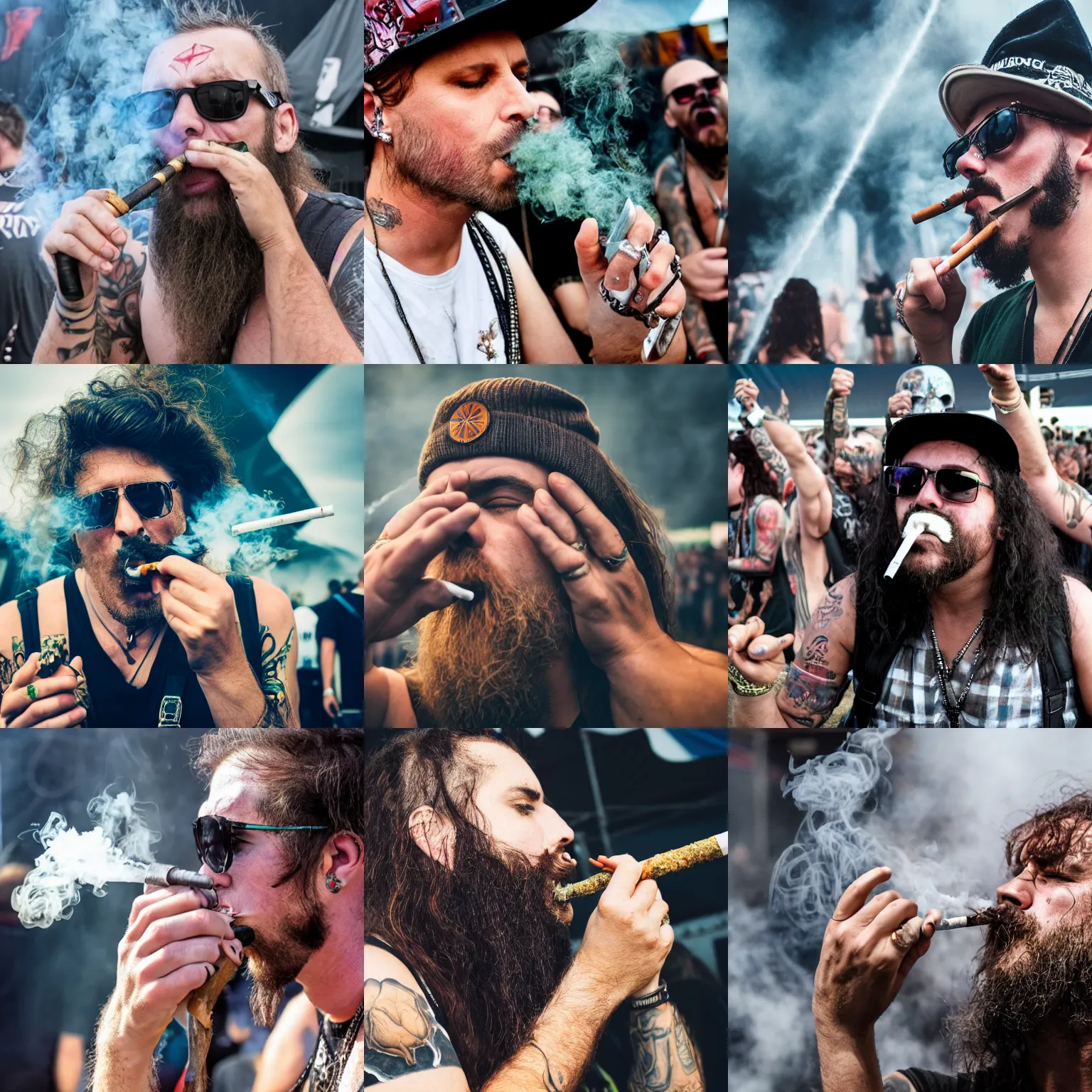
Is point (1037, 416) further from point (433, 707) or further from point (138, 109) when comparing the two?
point (138, 109)

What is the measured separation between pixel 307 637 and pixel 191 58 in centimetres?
205

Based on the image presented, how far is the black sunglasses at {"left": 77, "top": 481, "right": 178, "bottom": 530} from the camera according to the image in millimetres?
4047

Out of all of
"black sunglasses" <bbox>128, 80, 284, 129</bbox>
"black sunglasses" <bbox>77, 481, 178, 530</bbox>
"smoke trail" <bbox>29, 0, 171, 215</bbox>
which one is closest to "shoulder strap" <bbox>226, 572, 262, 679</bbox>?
"black sunglasses" <bbox>77, 481, 178, 530</bbox>

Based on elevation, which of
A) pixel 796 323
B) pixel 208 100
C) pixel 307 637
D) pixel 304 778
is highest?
pixel 208 100

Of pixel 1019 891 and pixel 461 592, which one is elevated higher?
pixel 461 592


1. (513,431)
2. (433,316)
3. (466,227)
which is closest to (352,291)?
(433,316)

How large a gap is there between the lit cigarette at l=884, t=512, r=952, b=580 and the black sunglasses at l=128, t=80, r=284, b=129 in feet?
8.62

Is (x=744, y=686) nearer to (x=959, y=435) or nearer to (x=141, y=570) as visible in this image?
(x=959, y=435)

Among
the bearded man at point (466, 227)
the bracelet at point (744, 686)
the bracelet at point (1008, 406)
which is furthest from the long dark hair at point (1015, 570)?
the bearded man at point (466, 227)

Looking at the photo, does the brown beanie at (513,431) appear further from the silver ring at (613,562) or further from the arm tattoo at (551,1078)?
the arm tattoo at (551,1078)

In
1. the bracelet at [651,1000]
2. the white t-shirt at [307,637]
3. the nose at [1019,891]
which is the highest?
the white t-shirt at [307,637]

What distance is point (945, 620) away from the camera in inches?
158

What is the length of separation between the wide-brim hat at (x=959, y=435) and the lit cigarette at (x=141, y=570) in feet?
8.52

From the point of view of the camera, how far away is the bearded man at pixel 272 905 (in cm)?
394
